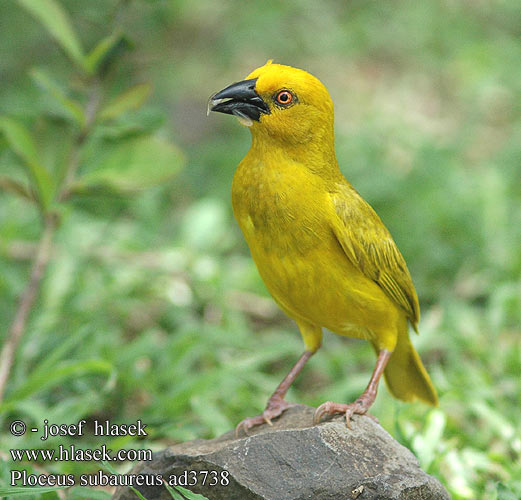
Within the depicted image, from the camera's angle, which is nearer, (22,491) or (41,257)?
(22,491)

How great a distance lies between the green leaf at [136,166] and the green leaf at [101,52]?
45 centimetres

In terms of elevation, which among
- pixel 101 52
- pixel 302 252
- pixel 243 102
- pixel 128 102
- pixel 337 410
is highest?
pixel 101 52

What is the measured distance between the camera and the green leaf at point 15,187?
3846 millimetres

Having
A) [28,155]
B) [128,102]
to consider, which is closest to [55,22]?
[128,102]

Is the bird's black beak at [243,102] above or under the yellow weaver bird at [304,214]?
above

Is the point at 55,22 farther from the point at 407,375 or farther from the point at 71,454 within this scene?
the point at 407,375

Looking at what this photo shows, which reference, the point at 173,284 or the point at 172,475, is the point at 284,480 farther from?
the point at 173,284

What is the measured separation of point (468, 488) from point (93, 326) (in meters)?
2.27

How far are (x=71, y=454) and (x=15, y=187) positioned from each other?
1465 millimetres

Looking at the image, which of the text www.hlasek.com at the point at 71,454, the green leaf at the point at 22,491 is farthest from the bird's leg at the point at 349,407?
the green leaf at the point at 22,491

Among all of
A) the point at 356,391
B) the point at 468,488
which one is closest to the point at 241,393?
the point at 356,391

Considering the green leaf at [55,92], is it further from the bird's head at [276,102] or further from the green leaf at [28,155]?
the bird's head at [276,102]

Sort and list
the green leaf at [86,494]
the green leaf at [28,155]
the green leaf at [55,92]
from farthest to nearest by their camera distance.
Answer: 1. the green leaf at [28,155]
2. the green leaf at [55,92]
3. the green leaf at [86,494]

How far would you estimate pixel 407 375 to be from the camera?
3.63 metres
